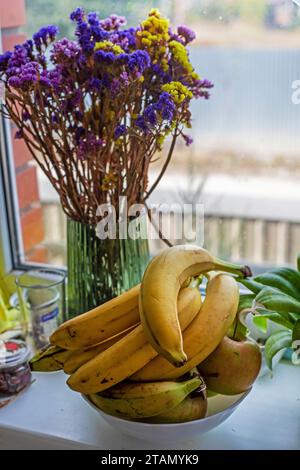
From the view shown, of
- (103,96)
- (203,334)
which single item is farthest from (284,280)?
(103,96)

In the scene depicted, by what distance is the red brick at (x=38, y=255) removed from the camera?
1287mm

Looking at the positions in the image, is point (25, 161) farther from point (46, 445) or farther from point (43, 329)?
point (46, 445)

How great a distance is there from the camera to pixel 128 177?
907mm

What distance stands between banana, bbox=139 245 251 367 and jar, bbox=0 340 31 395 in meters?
0.30

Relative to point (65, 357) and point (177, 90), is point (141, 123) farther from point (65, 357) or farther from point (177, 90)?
point (65, 357)

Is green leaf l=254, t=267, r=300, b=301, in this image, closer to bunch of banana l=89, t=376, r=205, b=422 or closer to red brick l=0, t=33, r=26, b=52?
bunch of banana l=89, t=376, r=205, b=422

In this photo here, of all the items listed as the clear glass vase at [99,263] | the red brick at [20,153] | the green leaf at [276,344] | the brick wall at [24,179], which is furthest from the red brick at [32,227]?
the green leaf at [276,344]

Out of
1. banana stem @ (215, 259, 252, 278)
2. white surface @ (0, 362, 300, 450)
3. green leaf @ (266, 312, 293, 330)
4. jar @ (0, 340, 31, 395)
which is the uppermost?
banana stem @ (215, 259, 252, 278)

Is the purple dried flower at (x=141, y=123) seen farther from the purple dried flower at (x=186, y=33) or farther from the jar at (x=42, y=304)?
the jar at (x=42, y=304)

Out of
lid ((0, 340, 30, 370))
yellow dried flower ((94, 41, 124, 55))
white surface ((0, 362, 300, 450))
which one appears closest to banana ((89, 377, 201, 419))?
white surface ((0, 362, 300, 450))

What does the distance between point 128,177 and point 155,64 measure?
166 millimetres

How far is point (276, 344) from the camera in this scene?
0.83 metres

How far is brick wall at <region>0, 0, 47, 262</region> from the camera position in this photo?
1.10 metres

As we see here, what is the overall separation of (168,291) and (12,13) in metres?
0.64
